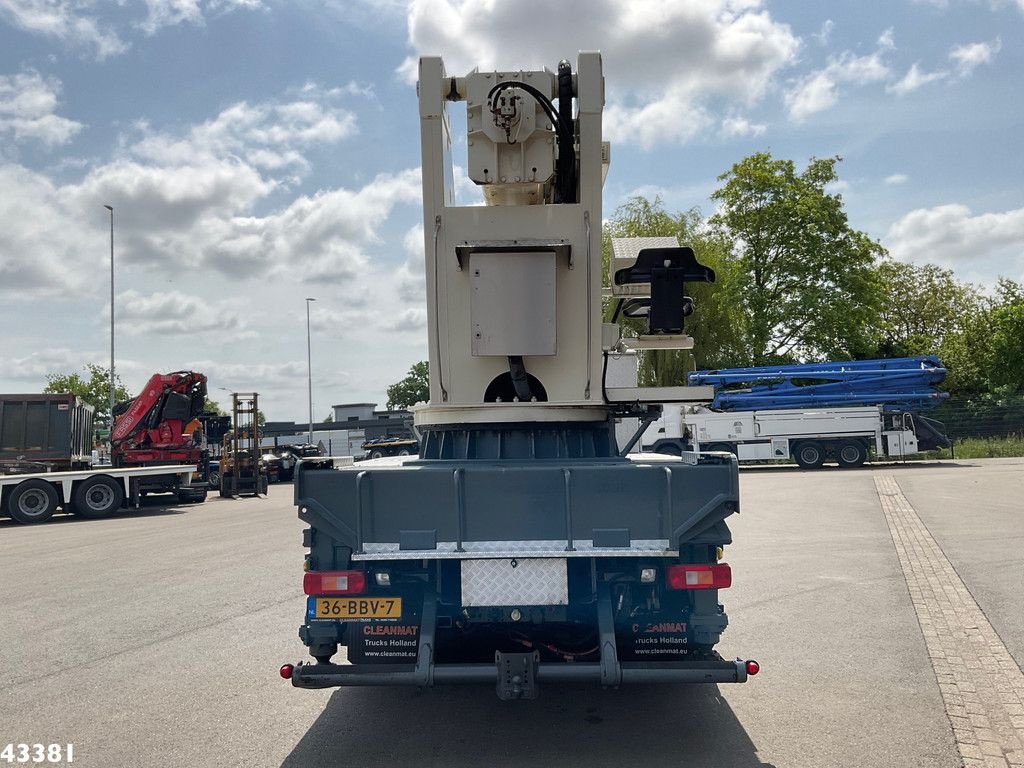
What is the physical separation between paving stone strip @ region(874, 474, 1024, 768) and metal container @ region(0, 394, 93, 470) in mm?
18728

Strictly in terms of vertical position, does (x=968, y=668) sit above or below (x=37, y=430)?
below

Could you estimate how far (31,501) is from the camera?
60.6ft

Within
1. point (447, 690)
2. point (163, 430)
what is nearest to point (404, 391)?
point (163, 430)

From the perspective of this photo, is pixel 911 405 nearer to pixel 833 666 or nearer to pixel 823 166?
pixel 823 166

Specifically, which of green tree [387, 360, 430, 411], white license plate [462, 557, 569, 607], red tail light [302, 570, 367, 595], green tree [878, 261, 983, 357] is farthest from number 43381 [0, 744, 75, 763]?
green tree [387, 360, 430, 411]

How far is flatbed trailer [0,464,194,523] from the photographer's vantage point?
18359mm

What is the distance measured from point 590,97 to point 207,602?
6.14 metres

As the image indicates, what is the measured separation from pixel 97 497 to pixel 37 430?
9.08 feet

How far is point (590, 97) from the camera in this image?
205 inches

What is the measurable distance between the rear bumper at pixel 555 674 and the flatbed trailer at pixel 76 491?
1701 cm

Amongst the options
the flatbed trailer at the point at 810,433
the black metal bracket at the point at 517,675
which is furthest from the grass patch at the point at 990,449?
the black metal bracket at the point at 517,675

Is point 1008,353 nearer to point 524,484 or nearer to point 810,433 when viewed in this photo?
point 810,433

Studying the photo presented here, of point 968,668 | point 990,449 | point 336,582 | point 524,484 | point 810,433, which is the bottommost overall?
point 968,668

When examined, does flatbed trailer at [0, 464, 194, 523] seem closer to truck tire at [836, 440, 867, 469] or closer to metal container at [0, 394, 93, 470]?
metal container at [0, 394, 93, 470]
